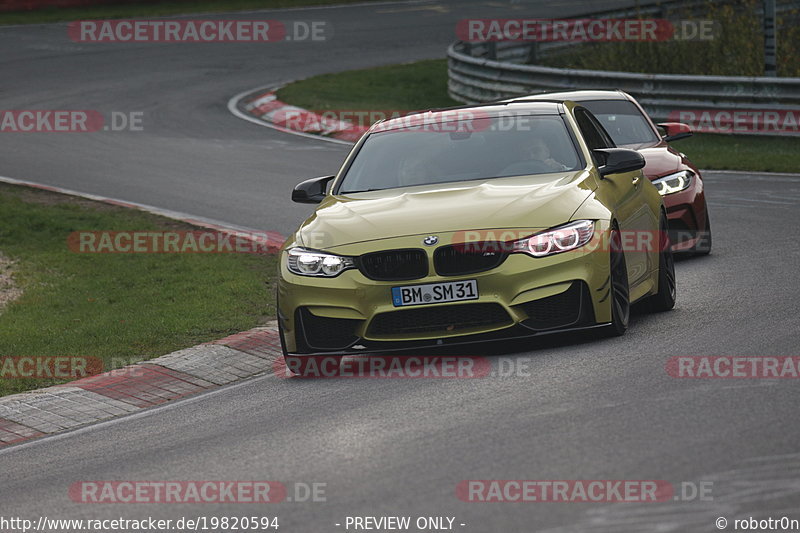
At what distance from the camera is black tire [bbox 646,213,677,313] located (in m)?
9.89

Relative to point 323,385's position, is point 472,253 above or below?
above

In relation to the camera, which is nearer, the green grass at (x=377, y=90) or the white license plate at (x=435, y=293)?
the white license plate at (x=435, y=293)

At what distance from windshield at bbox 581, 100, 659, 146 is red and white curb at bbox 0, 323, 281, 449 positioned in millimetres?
4783

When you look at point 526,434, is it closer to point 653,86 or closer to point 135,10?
point 653,86

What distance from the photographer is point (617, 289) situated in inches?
345

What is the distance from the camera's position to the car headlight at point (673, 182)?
41.2ft

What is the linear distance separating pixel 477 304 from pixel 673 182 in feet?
15.9

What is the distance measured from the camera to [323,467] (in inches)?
256

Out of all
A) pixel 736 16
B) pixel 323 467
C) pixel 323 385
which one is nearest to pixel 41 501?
pixel 323 467

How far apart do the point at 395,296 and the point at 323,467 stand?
6.81 feet

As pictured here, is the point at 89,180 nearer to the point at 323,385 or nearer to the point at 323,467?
the point at 323,385
